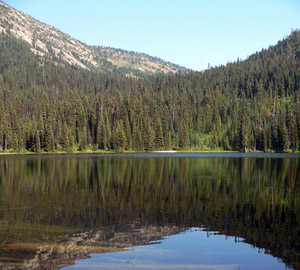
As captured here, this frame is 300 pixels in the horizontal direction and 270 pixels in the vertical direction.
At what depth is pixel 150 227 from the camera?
986 inches

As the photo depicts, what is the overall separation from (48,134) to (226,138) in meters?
90.4

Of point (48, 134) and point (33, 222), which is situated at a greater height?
point (48, 134)

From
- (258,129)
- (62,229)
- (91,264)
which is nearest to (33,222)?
(62,229)

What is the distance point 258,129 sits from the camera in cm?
19050

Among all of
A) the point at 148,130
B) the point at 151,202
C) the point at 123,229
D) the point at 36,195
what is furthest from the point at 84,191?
the point at 148,130

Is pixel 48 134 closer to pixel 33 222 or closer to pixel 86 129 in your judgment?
pixel 86 129

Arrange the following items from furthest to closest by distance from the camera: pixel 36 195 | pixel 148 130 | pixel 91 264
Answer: pixel 148 130, pixel 36 195, pixel 91 264

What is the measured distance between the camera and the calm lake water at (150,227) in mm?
18375

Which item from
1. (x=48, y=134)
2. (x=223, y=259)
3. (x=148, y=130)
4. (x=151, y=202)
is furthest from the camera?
(x=148, y=130)

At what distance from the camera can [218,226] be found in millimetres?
25562

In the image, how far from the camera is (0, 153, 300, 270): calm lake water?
18.4 metres

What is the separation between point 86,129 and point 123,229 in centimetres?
17601

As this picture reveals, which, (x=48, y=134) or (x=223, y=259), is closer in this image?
(x=223, y=259)

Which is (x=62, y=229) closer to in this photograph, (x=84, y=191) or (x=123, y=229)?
(x=123, y=229)
